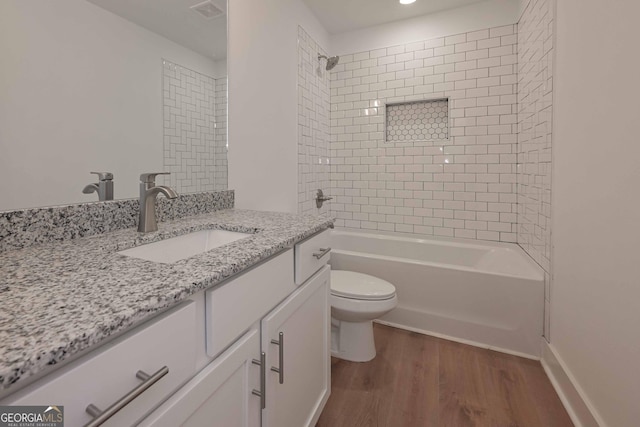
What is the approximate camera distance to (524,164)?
7.22ft

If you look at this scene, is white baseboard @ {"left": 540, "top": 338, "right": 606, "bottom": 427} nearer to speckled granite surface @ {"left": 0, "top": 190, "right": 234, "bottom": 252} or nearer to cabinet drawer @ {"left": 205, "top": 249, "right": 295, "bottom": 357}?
cabinet drawer @ {"left": 205, "top": 249, "right": 295, "bottom": 357}

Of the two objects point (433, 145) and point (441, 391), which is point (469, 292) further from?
point (433, 145)

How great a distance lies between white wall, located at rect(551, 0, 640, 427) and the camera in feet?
3.25

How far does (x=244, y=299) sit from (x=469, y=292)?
176 cm

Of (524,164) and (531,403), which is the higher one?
(524,164)

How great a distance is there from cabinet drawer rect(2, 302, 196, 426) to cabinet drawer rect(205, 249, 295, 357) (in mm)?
57

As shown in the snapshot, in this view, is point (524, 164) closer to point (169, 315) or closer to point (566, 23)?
point (566, 23)

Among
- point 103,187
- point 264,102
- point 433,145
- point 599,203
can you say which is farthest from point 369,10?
point 103,187

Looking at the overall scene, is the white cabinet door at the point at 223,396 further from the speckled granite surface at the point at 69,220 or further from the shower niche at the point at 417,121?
the shower niche at the point at 417,121

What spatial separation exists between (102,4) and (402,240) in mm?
2441

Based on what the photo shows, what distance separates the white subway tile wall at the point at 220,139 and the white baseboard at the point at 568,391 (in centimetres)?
197

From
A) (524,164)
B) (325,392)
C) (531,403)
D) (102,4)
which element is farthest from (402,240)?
(102,4)

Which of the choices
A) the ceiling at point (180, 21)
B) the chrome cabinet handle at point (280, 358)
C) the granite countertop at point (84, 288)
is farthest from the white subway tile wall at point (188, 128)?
the chrome cabinet handle at point (280, 358)

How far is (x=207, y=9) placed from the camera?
148 cm
